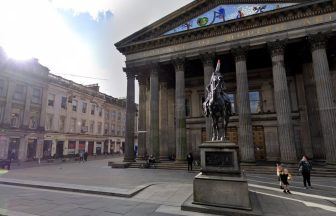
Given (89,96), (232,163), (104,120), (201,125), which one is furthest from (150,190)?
(104,120)

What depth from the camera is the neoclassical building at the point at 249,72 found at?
55.9 ft

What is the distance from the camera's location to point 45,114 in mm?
32844

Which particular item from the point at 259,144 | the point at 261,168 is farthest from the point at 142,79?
the point at 261,168

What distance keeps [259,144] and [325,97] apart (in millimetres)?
8294

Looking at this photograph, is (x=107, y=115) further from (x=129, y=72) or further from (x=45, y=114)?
(x=129, y=72)

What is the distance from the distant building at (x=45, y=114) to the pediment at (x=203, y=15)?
1707 centimetres

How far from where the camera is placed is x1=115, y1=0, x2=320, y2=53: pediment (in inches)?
739

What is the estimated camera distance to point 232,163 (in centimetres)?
739

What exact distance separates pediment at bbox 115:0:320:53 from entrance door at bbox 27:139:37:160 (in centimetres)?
2018

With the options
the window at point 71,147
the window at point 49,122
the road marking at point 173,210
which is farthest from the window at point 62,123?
the road marking at point 173,210

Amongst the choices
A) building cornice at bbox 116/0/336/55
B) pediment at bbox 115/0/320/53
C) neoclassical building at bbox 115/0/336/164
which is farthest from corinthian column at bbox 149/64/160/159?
pediment at bbox 115/0/320/53

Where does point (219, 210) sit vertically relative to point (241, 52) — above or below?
below

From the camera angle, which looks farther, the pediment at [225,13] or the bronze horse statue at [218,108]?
the pediment at [225,13]

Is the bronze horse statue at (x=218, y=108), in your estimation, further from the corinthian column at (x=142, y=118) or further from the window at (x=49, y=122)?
the window at (x=49, y=122)
